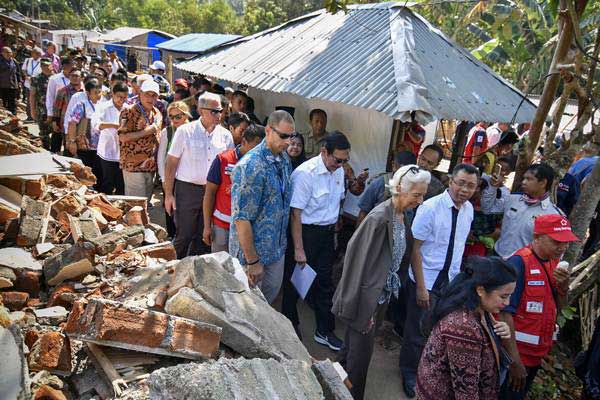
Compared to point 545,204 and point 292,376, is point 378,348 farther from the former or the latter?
point 292,376

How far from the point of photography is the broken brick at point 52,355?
2.15 meters

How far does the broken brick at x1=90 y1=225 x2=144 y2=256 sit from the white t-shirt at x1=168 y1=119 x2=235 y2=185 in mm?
932

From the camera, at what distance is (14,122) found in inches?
300

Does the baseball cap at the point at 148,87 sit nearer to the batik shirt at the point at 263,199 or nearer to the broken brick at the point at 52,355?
the batik shirt at the point at 263,199

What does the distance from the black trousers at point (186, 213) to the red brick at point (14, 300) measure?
6.61 feet

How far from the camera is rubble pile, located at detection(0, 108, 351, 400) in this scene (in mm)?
1956

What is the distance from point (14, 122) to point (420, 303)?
7.50m

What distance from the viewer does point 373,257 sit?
10.0 feet

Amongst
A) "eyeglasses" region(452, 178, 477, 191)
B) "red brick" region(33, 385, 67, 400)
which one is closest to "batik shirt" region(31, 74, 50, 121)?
"red brick" region(33, 385, 67, 400)

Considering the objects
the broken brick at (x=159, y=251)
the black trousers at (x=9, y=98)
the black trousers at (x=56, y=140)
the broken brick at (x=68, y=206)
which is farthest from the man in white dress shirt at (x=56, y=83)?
the broken brick at (x=159, y=251)

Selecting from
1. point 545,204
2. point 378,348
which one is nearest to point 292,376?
point 378,348

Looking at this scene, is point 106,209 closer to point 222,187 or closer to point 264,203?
point 222,187

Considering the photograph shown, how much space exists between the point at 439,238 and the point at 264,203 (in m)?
1.49

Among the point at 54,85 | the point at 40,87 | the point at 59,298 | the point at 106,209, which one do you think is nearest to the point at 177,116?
the point at 106,209
